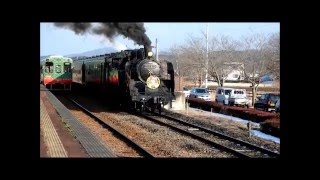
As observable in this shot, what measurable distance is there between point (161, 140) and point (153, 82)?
7.03 m

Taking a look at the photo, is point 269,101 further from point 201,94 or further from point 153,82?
point 153,82

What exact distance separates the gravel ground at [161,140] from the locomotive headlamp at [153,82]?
1733 mm

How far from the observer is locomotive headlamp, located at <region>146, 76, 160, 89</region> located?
69.5 ft

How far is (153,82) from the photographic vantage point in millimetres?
21281

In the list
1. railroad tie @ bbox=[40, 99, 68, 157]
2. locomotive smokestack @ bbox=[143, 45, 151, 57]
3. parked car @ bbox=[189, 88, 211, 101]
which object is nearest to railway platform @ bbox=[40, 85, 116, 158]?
railroad tie @ bbox=[40, 99, 68, 157]

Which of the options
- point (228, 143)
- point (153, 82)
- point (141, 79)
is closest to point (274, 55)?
point (153, 82)
